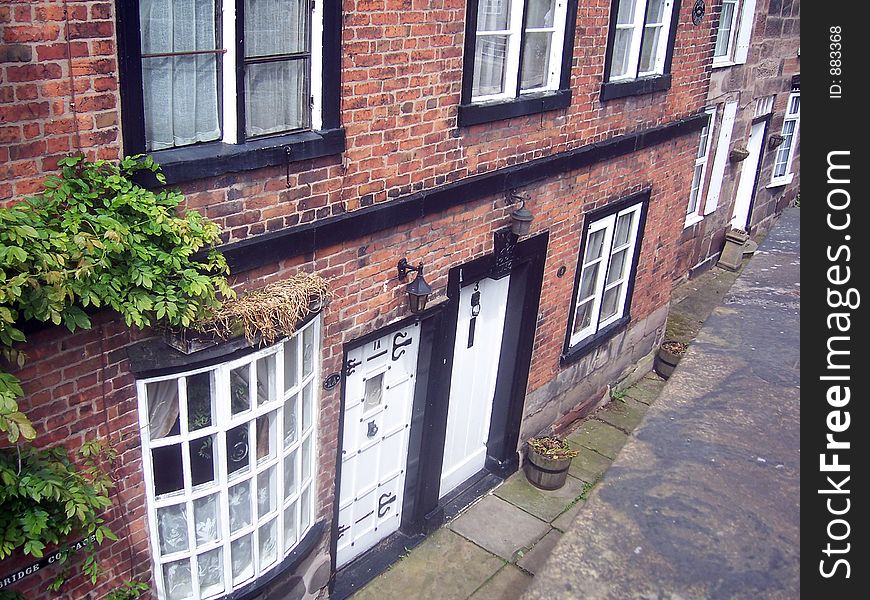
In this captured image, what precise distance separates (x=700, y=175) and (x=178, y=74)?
38.2 feet

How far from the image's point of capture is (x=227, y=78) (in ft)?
15.2

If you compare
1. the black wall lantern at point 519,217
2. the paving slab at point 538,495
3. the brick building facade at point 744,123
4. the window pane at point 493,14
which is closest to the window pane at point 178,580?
the black wall lantern at point 519,217

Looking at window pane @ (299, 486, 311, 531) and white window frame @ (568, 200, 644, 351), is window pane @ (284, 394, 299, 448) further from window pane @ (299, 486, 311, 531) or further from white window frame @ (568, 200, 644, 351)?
white window frame @ (568, 200, 644, 351)

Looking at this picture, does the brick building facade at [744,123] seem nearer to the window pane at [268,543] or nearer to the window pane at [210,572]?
the window pane at [268,543]

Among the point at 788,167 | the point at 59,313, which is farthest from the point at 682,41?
the point at 788,167

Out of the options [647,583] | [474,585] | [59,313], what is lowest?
[474,585]

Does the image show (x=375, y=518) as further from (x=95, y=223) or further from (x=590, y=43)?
(x=590, y=43)

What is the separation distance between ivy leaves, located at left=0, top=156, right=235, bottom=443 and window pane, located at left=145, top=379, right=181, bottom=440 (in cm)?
45

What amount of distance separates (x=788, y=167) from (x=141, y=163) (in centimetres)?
1729

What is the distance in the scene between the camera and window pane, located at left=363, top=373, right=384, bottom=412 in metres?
6.86

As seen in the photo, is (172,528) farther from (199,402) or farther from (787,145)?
(787,145)

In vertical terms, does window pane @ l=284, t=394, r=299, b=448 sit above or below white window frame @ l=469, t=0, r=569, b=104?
below

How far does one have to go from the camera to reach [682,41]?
938 cm

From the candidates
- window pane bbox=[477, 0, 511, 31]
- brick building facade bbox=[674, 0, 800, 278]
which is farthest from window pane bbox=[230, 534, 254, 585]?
brick building facade bbox=[674, 0, 800, 278]
